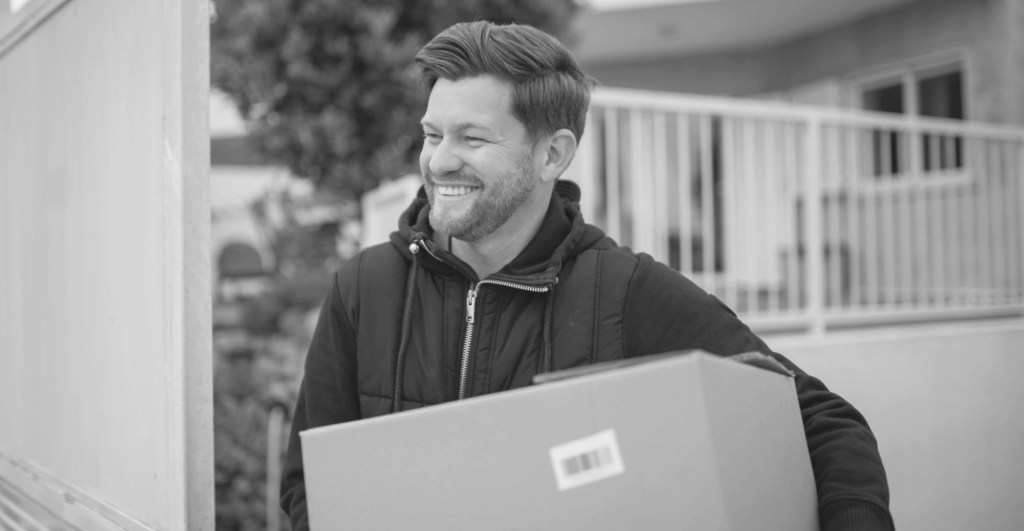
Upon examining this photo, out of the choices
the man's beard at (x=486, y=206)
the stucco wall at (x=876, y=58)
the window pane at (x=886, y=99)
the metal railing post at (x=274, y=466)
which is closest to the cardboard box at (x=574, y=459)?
Result: the man's beard at (x=486, y=206)

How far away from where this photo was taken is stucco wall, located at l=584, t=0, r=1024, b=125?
636cm

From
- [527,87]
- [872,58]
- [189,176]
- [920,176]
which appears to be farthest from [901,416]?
[872,58]

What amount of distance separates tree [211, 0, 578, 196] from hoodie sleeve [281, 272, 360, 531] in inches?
159

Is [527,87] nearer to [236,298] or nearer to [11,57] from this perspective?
[11,57]

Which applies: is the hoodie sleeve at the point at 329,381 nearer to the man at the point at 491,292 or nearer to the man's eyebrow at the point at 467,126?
the man at the point at 491,292

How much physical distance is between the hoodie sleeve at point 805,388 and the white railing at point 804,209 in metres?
1.78

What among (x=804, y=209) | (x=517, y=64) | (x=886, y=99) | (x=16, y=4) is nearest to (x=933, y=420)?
(x=804, y=209)

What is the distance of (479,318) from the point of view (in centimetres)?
147

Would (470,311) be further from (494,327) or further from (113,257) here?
(113,257)

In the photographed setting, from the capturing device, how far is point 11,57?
1931mm

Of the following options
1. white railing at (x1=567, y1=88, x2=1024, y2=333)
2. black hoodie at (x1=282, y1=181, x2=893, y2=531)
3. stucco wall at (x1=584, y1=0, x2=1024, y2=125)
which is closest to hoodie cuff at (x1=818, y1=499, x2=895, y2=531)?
black hoodie at (x1=282, y1=181, x2=893, y2=531)

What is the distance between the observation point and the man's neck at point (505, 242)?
1.56 metres

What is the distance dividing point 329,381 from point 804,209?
319 cm

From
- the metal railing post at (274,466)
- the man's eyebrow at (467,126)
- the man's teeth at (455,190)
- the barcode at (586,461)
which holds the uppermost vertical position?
the man's eyebrow at (467,126)
